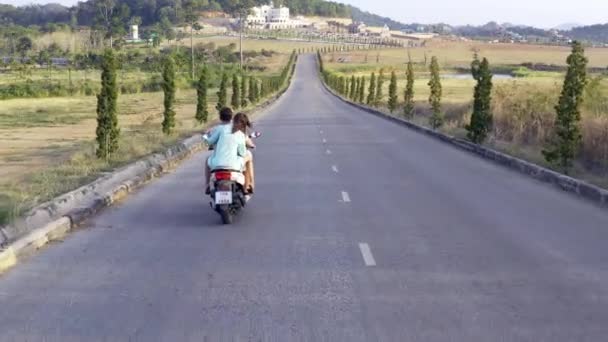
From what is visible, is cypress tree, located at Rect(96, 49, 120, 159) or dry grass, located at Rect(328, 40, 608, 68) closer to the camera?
cypress tree, located at Rect(96, 49, 120, 159)

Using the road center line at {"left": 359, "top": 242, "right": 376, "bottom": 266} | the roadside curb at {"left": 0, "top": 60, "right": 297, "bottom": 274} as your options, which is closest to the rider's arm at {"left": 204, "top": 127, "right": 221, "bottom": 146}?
the roadside curb at {"left": 0, "top": 60, "right": 297, "bottom": 274}

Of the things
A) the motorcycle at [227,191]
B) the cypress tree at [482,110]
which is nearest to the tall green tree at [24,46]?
the cypress tree at [482,110]

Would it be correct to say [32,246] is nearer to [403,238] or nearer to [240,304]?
[240,304]

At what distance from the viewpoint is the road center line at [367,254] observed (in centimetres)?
991

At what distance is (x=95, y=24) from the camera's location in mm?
122000

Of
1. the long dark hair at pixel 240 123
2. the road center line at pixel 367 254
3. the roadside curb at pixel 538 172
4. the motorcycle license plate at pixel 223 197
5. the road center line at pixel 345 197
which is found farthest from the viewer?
the roadside curb at pixel 538 172

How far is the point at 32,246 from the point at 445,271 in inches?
198

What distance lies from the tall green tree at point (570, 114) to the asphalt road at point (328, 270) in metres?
2.19

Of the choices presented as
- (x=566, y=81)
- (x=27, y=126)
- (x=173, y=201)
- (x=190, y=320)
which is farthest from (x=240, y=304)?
(x=27, y=126)

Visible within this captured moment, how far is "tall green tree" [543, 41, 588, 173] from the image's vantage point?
19.2 meters

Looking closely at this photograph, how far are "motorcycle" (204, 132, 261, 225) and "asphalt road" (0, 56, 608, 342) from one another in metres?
0.27

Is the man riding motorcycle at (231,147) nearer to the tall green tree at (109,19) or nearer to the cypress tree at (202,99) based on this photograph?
the cypress tree at (202,99)

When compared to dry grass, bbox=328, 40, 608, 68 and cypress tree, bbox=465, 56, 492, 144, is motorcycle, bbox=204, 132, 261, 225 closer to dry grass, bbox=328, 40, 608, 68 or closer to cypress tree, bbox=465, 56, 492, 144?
cypress tree, bbox=465, 56, 492, 144

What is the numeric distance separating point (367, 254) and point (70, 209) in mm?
5152
